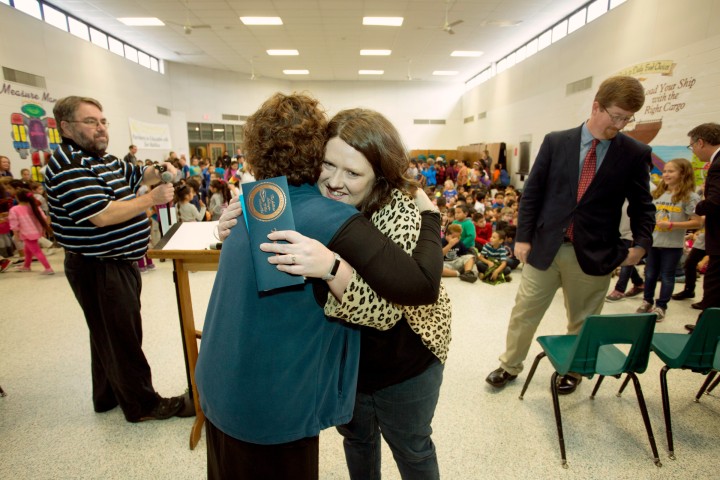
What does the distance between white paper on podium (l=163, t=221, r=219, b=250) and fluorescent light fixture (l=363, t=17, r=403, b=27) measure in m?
8.33

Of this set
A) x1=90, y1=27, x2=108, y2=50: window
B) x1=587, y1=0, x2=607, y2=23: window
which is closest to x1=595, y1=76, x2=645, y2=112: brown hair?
x1=587, y1=0, x2=607, y2=23: window

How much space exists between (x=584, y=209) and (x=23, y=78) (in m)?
9.80

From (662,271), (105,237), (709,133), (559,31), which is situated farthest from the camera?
(559,31)

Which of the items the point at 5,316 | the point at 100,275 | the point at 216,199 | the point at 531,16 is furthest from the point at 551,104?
the point at 5,316

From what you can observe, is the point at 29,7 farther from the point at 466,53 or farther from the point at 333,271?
the point at 466,53

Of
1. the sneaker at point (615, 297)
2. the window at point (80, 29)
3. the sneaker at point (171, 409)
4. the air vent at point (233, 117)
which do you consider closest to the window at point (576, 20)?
the sneaker at point (615, 297)

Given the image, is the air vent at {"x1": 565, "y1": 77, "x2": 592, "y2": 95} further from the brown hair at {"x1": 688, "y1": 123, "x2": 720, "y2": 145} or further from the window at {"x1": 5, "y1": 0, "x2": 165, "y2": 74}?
the window at {"x1": 5, "y1": 0, "x2": 165, "y2": 74}

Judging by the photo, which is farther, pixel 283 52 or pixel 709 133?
pixel 283 52

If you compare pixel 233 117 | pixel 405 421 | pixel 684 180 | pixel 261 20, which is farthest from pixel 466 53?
pixel 405 421

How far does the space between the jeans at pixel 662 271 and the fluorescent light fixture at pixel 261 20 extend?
28.0 ft

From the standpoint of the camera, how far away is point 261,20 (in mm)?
8555

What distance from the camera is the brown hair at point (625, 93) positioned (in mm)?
1787

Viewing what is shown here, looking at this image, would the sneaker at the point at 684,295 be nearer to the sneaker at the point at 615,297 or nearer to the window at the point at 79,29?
the sneaker at the point at 615,297

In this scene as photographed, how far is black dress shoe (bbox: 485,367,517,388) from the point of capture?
2430 millimetres
